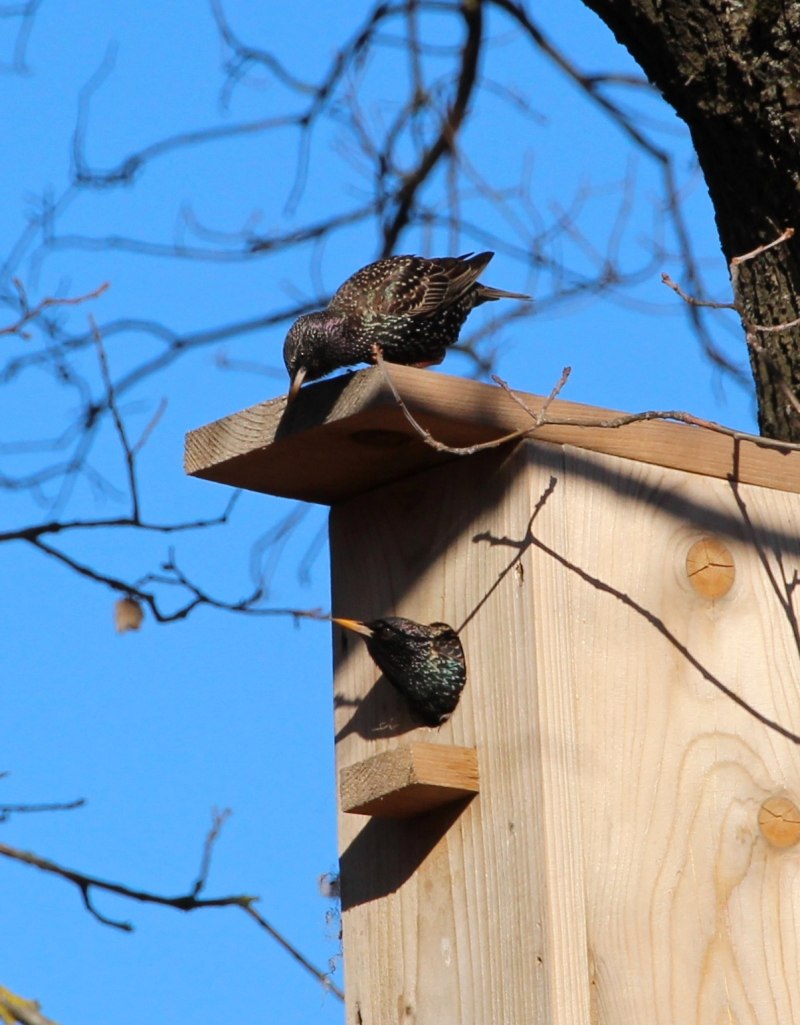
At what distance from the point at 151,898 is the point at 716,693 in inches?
44.6

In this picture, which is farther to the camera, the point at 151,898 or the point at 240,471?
the point at 151,898

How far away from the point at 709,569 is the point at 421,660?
0.48 m

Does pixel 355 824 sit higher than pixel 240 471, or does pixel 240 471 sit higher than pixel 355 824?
pixel 240 471

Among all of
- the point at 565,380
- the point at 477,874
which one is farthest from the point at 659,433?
the point at 477,874

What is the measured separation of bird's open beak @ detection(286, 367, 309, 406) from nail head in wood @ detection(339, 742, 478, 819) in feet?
1.88

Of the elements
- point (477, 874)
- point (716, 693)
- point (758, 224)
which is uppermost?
point (758, 224)

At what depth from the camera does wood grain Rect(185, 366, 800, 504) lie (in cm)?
266

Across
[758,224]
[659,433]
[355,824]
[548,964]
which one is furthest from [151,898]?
[758,224]

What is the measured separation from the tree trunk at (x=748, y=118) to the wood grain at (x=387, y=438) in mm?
220

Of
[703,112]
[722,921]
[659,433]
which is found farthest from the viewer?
[703,112]

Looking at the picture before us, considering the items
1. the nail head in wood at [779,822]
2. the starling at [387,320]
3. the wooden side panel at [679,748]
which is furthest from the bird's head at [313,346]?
the nail head in wood at [779,822]

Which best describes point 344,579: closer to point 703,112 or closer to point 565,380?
point 565,380

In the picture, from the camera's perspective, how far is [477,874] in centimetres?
263

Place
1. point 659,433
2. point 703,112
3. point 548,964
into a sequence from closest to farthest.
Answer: point 548,964 < point 659,433 < point 703,112
